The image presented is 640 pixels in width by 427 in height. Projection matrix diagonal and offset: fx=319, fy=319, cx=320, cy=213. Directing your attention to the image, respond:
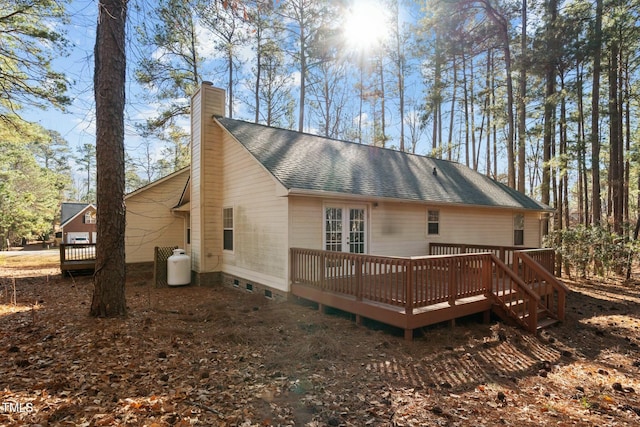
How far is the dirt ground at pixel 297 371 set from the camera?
3.10m

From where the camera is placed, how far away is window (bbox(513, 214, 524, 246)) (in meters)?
13.8

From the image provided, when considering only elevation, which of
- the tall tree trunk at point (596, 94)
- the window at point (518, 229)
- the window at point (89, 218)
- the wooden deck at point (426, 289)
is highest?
the tall tree trunk at point (596, 94)

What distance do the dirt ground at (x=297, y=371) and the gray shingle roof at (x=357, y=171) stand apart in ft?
11.2

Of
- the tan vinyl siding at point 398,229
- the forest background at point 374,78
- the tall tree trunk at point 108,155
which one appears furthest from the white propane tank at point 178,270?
the tan vinyl siding at point 398,229

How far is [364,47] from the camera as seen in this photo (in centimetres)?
2136

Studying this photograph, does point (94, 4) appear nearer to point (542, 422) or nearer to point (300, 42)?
point (542, 422)

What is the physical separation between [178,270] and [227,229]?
200 cm

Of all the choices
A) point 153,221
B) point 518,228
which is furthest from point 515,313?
point 153,221

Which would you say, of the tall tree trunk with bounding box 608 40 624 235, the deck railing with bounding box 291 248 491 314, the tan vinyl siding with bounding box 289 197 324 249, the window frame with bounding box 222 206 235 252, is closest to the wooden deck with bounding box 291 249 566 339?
the deck railing with bounding box 291 248 491 314

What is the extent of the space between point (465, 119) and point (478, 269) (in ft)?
64.4

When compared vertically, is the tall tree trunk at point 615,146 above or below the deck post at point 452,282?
above

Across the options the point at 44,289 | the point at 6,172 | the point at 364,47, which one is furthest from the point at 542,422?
the point at 6,172

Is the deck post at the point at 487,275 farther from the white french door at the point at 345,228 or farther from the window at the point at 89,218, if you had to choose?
the window at the point at 89,218

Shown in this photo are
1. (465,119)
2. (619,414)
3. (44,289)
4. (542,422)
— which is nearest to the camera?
(542,422)
